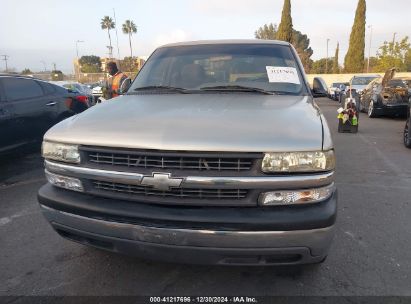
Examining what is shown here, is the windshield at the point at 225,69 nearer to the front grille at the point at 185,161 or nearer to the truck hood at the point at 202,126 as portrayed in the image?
the truck hood at the point at 202,126

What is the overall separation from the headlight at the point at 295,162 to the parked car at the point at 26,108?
5.06m

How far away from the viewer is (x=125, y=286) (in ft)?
9.37

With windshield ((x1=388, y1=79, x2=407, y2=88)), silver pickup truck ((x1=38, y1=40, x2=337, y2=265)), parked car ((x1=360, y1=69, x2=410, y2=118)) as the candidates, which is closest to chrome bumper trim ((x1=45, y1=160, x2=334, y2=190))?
silver pickup truck ((x1=38, y1=40, x2=337, y2=265))

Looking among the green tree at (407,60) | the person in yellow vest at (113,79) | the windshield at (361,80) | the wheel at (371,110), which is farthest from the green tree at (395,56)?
the person in yellow vest at (113,79)

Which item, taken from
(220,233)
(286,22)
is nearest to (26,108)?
(220,233)

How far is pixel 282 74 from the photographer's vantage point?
3.66 m

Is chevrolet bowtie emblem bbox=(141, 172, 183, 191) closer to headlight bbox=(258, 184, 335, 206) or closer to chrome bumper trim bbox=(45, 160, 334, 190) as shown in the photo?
chrome bumper trim bbox=(45, 160, 334, 190)

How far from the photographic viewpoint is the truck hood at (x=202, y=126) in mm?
2307

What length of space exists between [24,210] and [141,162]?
9.17 ft

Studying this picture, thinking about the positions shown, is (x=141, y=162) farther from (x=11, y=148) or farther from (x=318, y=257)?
(x=11, y=148)

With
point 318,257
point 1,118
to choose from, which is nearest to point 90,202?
point 318,257

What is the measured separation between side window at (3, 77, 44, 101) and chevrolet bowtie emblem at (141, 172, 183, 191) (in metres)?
4.82

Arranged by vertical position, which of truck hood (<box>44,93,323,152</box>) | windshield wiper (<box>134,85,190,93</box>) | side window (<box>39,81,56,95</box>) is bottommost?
truck hood (<box>44,93,323,152</box>)

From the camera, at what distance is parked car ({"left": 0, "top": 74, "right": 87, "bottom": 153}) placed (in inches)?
239
